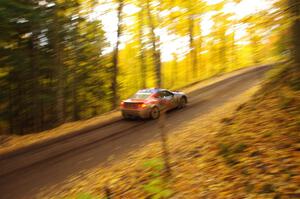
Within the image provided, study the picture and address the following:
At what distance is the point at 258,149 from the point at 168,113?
32.8 feet

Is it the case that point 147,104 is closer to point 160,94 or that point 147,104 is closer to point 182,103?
point 160,94

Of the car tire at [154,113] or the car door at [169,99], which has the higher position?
the car door at [169,99]

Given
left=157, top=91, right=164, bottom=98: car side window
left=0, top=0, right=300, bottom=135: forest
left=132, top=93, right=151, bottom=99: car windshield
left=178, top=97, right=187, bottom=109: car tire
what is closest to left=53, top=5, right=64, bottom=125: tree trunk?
left=0, top=0, right=300, bottom=135: forest

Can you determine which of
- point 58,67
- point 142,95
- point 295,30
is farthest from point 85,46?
point 295,30

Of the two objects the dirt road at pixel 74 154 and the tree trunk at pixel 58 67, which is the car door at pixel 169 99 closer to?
the dirt road at pixel 74 154

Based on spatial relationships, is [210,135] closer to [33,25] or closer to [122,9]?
[33,25]

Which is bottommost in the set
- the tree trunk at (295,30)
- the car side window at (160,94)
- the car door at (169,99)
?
the car door at (169,99)

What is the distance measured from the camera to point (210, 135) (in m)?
8.54

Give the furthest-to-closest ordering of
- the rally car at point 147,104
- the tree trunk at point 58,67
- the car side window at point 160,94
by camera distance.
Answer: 1. the tree trunk at point 58,67
2. the car side window at point 160,94
3. the rally car at point 147,104

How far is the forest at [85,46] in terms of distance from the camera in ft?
20.9

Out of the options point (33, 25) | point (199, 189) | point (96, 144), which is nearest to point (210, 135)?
point (199, 189)

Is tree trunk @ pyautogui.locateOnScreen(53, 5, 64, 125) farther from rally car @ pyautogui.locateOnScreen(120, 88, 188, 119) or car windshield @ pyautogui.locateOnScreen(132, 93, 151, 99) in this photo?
car windshield @ pyautogui.locateOnScreen(132, 93, 151, 99)

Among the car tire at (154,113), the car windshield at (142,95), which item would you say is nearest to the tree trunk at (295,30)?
the car tire at (154,113)

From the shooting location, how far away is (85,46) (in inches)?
974
